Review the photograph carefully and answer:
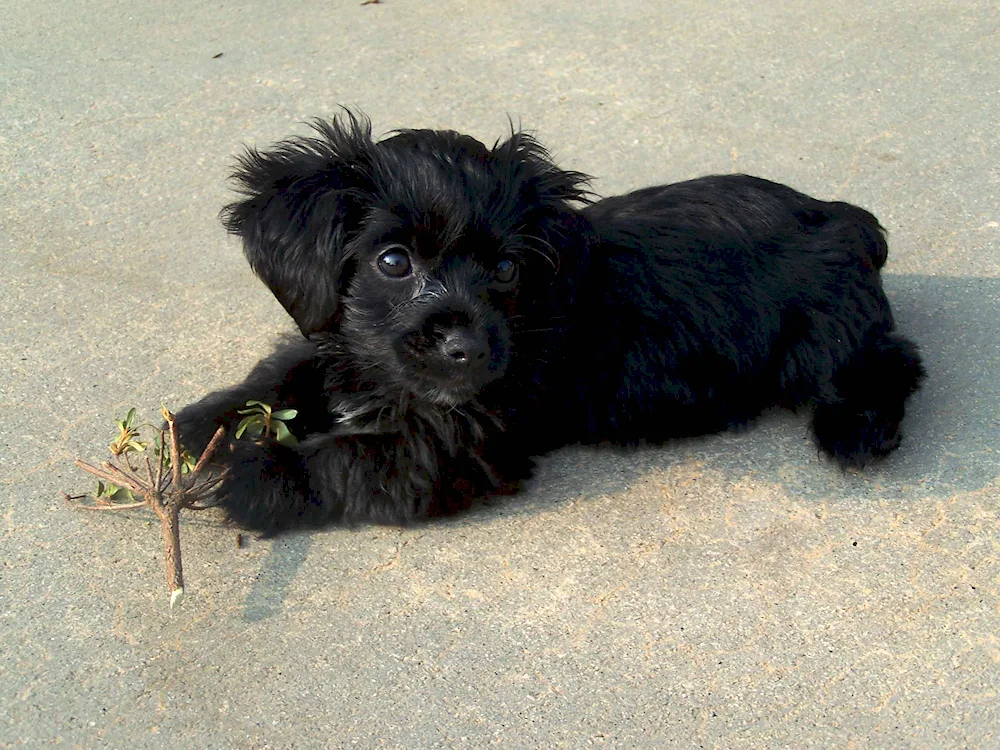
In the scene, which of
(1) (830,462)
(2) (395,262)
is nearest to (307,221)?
(2) (395,262)

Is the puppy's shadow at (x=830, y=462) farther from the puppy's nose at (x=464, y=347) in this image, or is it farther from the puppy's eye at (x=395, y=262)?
the puppy's eye at (x=395, y=262)

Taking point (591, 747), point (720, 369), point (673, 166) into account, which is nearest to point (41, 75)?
point (673, 166)

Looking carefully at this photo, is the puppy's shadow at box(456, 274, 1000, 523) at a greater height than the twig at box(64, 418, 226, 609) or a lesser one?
lesser

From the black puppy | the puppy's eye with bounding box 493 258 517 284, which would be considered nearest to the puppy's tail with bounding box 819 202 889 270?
the black puppy

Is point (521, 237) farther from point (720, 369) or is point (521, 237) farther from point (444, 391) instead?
point (720, 369)

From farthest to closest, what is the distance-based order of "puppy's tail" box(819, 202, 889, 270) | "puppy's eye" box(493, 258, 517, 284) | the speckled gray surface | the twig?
"puppy's tail" box(819, 202, 889, 270) < "puppy's eye" box(493, 258, 517, 284) < the twig < the speckled gray surface

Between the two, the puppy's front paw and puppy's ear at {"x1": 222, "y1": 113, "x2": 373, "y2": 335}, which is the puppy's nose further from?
the puppy's front paw
